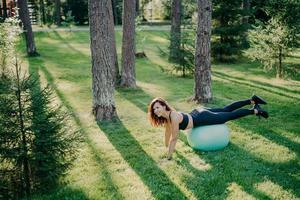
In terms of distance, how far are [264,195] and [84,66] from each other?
651 inches

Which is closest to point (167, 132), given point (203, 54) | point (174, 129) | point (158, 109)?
point (174, 129)

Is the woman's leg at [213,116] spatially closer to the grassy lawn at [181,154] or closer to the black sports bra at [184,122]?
the black sports bra at [184,122]

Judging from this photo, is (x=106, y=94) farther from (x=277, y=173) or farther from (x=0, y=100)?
(x=277, y=173)

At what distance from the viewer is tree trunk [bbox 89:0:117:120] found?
11062 millimetres

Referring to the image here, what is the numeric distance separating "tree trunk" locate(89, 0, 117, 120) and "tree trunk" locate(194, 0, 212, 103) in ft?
9.95

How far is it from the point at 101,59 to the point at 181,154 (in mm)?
3883

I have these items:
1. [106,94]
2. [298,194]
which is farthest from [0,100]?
[298,194]

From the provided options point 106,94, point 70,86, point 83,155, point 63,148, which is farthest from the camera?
point 70,86

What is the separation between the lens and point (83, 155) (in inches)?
368

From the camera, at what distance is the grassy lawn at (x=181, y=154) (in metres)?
7.42

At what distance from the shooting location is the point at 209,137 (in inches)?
354

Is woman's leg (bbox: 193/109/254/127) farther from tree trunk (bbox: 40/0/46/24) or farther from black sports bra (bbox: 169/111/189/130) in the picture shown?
tree trunk (bbox: 40/0/46/24)

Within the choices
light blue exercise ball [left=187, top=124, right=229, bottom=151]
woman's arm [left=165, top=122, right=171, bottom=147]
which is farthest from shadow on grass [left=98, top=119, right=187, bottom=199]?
light blue exercise ball [left=187, top=124, right=229, bottom=151]

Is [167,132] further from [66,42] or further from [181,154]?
[66,42]
